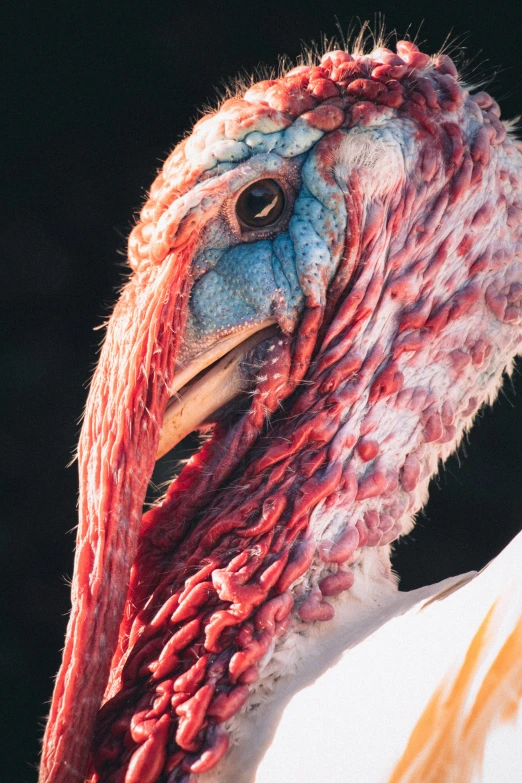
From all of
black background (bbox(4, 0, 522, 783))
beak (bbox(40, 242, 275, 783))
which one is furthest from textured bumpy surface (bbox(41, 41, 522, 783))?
black background (bbox(4, 0, 522, 783))

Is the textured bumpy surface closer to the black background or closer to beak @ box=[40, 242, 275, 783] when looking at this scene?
beak @ box=[40, 242, 275, 783]

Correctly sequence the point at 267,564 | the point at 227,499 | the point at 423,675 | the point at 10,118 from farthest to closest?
the point at 10,118 → the point at 227,499 → the point at 267,564 → the point at 423,675

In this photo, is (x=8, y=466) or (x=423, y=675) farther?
(x=8, y=466)

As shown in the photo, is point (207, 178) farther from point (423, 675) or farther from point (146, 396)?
point (423, 675)

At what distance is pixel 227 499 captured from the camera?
1534 mm

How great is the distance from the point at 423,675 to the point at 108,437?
0.66 metres

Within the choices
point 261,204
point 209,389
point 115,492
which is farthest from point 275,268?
point 115,492

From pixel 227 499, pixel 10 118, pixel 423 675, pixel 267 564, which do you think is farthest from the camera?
pixel 10 118

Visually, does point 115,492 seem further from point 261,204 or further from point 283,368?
point 261,204

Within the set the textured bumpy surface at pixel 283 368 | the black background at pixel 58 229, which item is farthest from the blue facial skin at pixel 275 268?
the black background at pixel 58 229

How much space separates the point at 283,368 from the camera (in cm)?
152

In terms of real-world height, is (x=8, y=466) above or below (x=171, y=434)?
above

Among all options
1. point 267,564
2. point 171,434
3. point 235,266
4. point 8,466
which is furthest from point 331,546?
point 8,466

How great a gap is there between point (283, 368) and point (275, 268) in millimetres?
178
